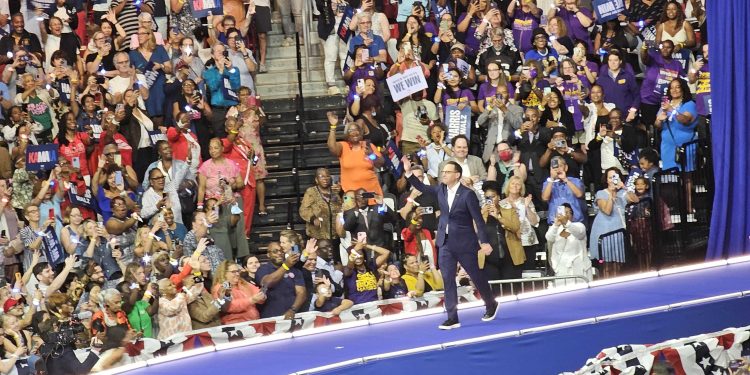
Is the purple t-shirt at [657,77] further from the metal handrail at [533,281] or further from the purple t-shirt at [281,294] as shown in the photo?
the purple t-shirt at [281,294]

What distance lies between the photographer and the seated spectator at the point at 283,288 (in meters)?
15.4

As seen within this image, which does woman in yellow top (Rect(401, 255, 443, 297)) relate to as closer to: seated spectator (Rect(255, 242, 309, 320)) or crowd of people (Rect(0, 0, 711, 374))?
crowd of people (Rect(0, 0, 711, 374))

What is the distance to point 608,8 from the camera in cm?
1947

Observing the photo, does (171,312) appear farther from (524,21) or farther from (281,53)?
(524,21)

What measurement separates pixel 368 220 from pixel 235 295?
202 cm

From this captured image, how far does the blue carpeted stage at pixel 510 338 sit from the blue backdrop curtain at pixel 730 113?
0.96 meters

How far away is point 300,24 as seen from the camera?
20.4 meters

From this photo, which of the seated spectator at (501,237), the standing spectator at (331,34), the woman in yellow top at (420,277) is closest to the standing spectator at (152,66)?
the standing spectator at (331,34)

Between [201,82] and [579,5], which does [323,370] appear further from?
[579,5]

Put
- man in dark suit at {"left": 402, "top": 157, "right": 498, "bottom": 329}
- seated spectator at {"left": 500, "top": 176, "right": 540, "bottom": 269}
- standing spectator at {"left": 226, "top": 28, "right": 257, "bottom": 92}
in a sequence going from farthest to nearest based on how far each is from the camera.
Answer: standing spectator at {"left": 226, "top": 28, "right": 257, "bottom": 92} < seated spectator at {"left": 500, "top": 176, "right": 540, "bottom": 269} < man in dark suit at {"left": 402, "top": 157, "right": 498, "bottom": 329}

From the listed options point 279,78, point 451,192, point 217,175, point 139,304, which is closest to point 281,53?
point 279,78

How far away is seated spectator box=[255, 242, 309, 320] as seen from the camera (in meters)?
15.4

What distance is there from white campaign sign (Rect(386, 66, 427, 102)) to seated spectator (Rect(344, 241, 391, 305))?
2839 mm

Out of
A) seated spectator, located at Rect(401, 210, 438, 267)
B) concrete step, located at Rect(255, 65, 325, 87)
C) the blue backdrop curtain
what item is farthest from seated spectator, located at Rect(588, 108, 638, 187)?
concrete step, located at Rect(255, 65, 325, 87)
